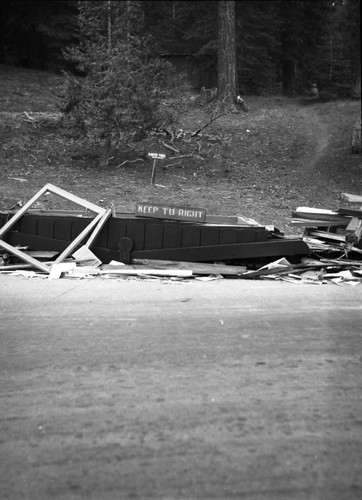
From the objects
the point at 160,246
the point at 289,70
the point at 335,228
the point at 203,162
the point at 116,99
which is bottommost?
the point at 160,246

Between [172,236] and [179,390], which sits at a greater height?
[172,236]

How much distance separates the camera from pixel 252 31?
4105 millimetres

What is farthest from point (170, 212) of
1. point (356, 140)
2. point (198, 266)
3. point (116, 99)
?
point (356, 140)

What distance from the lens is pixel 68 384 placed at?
4.40 m

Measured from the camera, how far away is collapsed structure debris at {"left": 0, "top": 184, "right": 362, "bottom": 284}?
9.07m

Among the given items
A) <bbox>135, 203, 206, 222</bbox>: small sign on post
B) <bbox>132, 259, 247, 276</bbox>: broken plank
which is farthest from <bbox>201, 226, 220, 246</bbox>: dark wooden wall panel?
<bbox>132, 259, 247, 276</bbox>: broken plank

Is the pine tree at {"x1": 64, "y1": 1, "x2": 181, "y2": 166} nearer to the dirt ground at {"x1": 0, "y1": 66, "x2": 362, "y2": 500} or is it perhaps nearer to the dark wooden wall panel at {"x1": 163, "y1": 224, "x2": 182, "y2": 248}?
the dark wooden wall panel at {"x1": 163, "y1": 224, "x2": 182, "y2": 248}

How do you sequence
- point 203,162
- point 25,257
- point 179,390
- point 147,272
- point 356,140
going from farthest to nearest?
1. point 356,140
2. point 203,162
3. point 25,257
4. point 147,272
5. point 179,390

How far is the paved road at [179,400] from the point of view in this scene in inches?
127

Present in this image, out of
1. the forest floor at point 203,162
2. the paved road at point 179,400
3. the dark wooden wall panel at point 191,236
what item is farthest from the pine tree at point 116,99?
the paved road at point 179,400

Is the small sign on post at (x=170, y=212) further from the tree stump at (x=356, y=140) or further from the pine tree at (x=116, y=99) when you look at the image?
the tree stump at (x=356, y=140)

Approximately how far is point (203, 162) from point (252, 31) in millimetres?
14247

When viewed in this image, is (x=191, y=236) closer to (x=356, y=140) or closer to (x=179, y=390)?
(x=179, y=390)

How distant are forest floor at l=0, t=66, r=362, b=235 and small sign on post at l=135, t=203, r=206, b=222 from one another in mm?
3982
